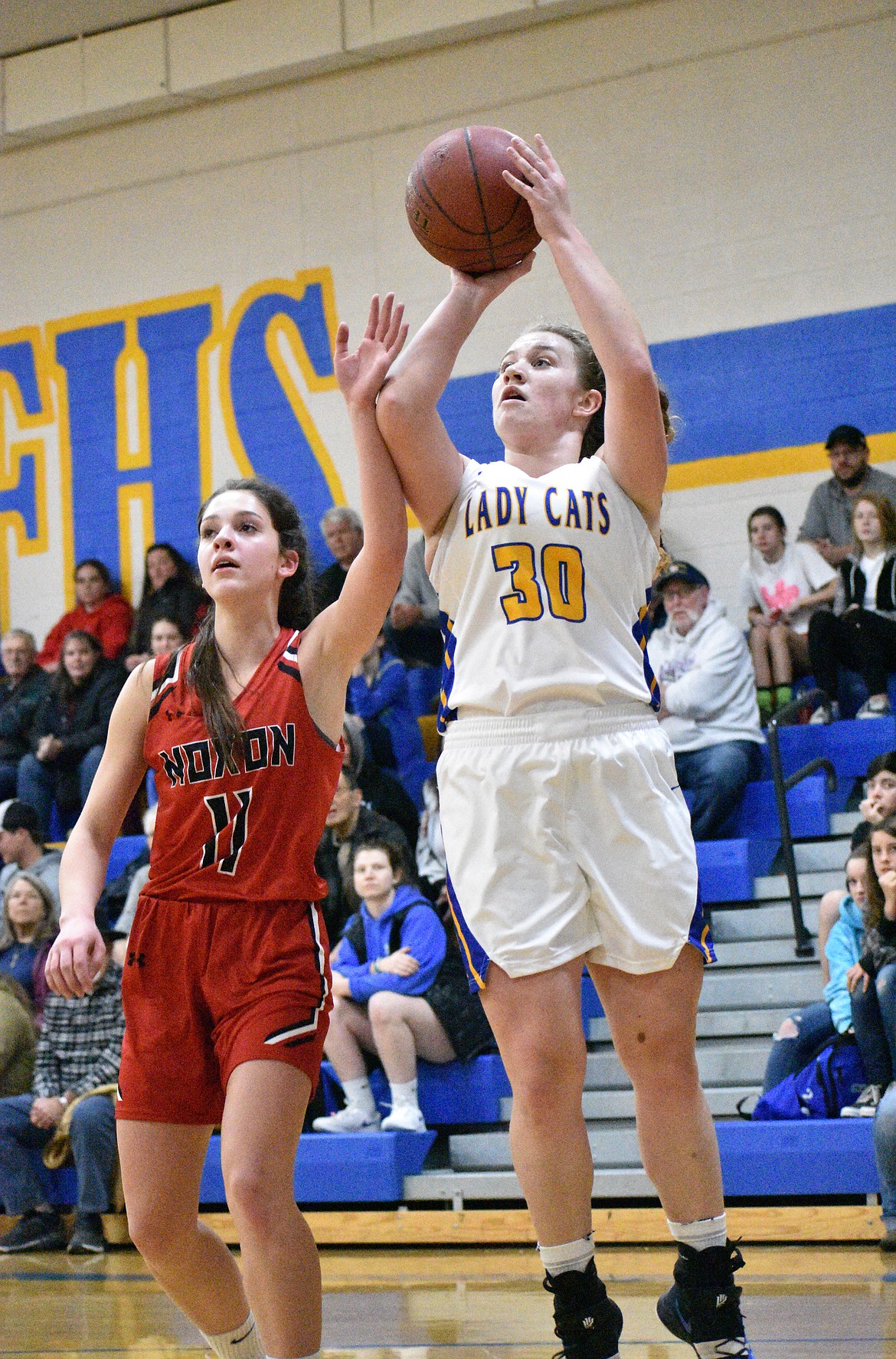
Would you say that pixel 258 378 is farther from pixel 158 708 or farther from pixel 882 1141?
pixel 158 708

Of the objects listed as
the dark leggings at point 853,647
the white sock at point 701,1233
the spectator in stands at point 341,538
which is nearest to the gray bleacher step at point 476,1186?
the dark leggings at point 853,647

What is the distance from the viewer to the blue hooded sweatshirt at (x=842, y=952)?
595 centimetres

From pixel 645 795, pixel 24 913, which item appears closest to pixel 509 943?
pixel 645 795

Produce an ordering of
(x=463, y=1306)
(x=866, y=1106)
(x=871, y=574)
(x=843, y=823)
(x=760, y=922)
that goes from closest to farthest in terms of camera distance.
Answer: (x=463, y=1306)
(x=866, y=1106)
(x=760, y=922)
(x=843, y=823)
(x=871, y=574)

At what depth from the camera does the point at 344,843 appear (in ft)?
24.6

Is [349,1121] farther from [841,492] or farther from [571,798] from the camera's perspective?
[841,492]

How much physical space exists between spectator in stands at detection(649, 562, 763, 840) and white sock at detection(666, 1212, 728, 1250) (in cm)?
493

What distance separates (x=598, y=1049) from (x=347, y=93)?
7028 mm

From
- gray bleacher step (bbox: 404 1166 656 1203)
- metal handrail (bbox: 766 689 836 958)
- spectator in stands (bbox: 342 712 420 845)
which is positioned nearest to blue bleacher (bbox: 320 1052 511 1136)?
gray bleacher step (bbox: 404 1166 656 1203)

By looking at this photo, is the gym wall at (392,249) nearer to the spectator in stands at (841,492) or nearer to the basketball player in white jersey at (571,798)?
the spectator in stands at (841,492)

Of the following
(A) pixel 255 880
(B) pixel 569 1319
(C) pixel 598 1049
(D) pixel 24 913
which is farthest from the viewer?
(D) pixel 24 913

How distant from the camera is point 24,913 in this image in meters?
7.71

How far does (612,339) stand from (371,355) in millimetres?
473

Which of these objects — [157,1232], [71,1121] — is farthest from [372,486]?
[71,1121]
